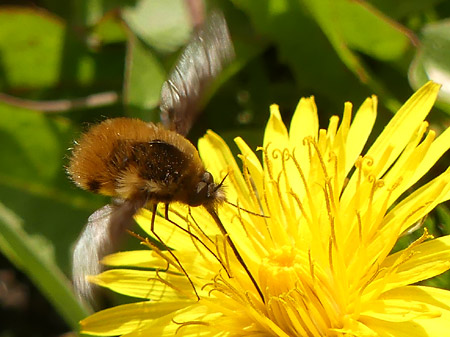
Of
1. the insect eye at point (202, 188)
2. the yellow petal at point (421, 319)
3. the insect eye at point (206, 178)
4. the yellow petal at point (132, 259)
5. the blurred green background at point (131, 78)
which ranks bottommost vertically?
the yellow petal at point (421, 319)

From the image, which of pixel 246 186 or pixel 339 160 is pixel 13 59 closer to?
pixel 246 186

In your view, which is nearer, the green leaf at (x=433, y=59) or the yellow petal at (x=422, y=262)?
the yellow petal at (x=422, y=262)

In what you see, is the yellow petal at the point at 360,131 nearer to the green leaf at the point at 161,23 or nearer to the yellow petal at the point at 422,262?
the yellow petal at the point at 422,262

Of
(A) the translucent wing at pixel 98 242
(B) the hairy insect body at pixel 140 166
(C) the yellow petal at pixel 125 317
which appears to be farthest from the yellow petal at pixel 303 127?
(A) the translucent wing at pixel 98 242

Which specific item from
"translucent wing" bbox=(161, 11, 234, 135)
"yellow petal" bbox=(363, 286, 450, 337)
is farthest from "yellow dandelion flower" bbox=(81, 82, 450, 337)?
"translucent wing" bbox=(161, 11, 234, 135)

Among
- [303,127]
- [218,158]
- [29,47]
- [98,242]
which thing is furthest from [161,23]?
[98,242]

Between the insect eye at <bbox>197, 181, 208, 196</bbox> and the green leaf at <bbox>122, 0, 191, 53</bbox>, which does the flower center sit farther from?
the green leaf at <bbox>122, 0, 191, 53</bbox>
